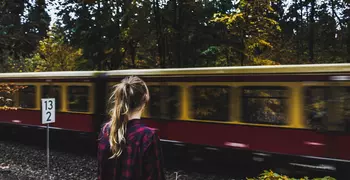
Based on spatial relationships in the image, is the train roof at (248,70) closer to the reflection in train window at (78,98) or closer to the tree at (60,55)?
the reflection in train window at (78,98)

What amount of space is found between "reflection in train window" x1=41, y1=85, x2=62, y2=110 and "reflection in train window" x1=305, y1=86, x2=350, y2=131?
30.0 feet

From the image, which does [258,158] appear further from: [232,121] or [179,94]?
[179,94]

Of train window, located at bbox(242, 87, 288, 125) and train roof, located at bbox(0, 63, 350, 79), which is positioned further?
train window, located at bbox(242, 87, 288, 125)

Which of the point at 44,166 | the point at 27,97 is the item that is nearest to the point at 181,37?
the point at 27,97

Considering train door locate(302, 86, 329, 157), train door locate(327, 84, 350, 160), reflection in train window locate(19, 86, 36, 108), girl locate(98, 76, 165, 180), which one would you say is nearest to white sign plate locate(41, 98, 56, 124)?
train door locate(302, 86, 329, 157)

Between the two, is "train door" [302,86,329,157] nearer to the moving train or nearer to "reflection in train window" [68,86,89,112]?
the moving train

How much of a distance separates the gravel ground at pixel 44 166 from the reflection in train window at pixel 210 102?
1591 mm

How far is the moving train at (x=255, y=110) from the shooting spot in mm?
8352

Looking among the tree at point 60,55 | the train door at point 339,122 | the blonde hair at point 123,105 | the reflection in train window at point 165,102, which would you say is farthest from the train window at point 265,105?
the tree at point 60,55

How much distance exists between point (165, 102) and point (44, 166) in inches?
159

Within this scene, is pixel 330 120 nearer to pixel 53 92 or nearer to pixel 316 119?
pixel 316 119

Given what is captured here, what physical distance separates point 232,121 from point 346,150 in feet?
9.16

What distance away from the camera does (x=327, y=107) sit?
27.6ft

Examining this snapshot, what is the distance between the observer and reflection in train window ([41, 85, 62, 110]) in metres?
14.1
